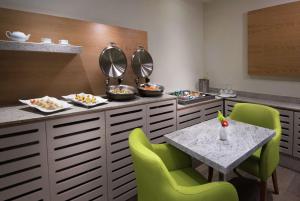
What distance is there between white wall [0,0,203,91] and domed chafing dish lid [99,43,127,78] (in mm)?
411

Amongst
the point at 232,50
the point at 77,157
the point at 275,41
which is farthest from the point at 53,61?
the point at 275,41

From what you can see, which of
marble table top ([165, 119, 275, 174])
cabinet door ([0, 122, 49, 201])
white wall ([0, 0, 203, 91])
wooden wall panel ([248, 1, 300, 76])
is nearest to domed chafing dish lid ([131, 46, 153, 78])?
white wall ([0, 0, 203, 91])

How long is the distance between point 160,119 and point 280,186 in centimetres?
155

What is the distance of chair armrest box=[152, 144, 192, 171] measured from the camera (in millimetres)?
1727

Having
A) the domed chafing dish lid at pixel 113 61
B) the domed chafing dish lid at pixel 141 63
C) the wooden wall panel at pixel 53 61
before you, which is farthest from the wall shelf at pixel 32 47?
the domed chafing dish lid at pixel 141 63

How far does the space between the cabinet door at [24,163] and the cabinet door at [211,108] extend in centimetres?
215

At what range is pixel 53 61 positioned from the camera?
2.20 m

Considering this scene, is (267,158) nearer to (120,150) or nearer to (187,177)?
(187,177)

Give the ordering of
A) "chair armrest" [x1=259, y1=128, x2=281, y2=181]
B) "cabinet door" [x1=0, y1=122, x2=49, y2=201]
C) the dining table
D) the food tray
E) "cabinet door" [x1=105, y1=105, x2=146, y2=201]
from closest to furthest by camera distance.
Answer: the dining table → "cabinet door" [x1=0, y1=122, x2=49, y2=201] → "chair armrest" [x1=259, y1=128, x2=281, y2=181] → "cabinet door" [x1=105, y1=105, x2=146, y2=201] → the food tray

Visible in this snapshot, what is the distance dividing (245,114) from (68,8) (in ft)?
7.66

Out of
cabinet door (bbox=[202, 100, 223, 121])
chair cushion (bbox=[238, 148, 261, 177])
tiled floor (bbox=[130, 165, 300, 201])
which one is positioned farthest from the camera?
cabinet door (bbox=[202, 100, 223, 121])

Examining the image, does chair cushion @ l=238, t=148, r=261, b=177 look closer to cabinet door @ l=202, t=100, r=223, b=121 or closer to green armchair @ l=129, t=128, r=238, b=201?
green armchair @ l=129, t=128, r=238, b=201

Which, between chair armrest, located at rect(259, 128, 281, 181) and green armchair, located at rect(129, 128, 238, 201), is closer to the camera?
green armchair, located at rect(129, 128, 238, 201)

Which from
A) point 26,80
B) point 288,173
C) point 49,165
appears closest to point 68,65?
point 26,80
